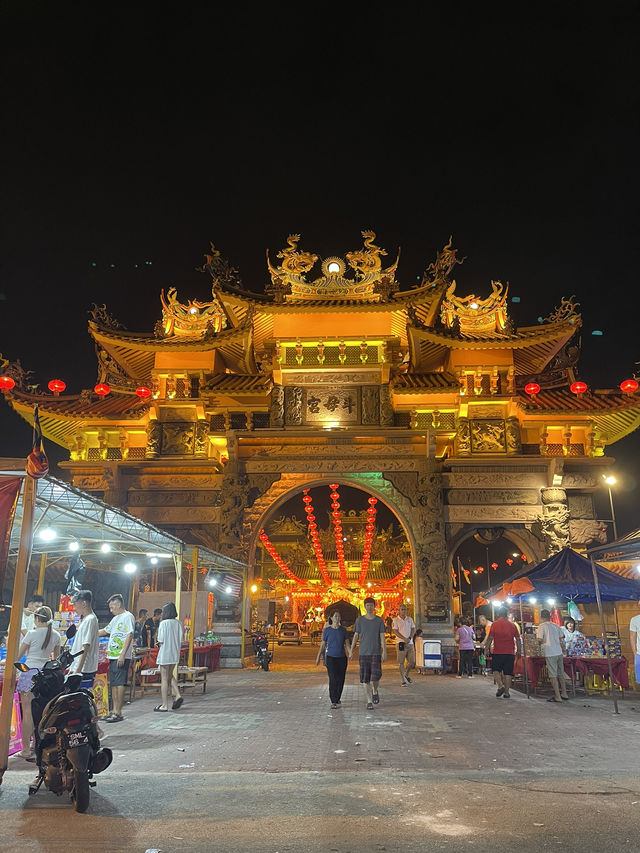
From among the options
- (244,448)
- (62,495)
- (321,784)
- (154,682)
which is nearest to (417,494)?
(244,448)

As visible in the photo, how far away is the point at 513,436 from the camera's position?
22266 millimetres

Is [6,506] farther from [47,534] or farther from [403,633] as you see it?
[403,633]

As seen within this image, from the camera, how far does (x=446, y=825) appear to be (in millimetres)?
4703

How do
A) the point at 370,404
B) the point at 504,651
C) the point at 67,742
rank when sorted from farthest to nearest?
the point at 370,404, the point at 504,651, the point at 67,742

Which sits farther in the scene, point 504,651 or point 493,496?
point 493,496

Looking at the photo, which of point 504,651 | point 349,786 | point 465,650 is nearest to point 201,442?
point 465,650

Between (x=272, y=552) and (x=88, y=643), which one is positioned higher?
(x=272, y=552)

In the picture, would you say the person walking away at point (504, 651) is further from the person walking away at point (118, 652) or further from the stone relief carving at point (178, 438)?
the stone relief carving at point (178, 438)

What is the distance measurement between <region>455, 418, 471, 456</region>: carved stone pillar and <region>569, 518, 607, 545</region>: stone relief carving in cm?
435

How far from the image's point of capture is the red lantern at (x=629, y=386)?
21.7 metres

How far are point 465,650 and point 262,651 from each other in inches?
242

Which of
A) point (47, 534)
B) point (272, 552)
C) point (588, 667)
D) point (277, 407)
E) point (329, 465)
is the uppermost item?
point (277, 407)

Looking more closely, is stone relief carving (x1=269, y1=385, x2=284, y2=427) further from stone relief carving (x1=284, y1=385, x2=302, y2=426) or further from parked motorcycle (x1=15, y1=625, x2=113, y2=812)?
parked motorcycle (x1=15, y1=625, x2=113, y2=812)

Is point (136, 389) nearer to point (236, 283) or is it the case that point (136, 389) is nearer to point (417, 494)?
point (236, 283)
